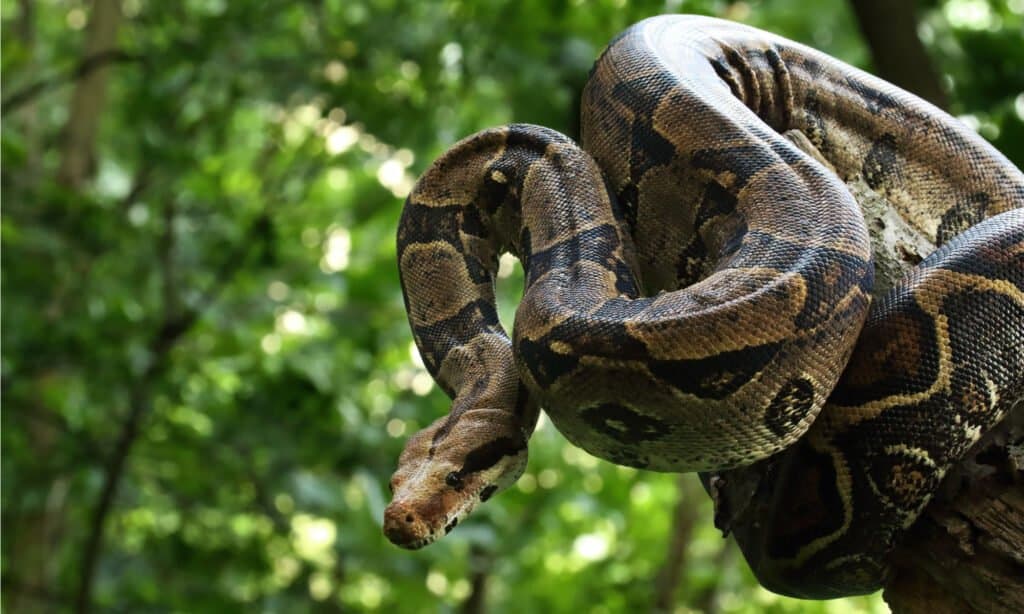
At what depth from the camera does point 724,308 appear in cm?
191

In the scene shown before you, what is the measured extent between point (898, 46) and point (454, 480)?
343 centimetres

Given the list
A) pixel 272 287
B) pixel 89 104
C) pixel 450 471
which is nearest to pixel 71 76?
pixel 89 104

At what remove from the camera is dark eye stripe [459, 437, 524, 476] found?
2.29 meters

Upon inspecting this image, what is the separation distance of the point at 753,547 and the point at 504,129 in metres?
1.28

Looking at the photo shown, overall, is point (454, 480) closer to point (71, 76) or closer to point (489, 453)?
point (489, 453)

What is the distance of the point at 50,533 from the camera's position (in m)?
5.69

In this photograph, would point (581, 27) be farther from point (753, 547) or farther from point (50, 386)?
point (50, 386)

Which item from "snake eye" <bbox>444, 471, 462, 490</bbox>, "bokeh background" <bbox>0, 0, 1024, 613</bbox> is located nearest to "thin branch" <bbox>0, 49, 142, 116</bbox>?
"bokeh background" <bbox>0, 0, 1024, 613</bbox>

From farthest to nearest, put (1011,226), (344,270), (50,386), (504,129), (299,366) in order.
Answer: (50,386)
(344,270)
(299,366)
(504,129)
(1011,226)

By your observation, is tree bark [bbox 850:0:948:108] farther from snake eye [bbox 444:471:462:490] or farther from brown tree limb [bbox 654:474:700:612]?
snake eye [bbox 444:471:462:490]

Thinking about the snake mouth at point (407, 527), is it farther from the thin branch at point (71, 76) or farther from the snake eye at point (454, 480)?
the thin branch at point (71, 76)

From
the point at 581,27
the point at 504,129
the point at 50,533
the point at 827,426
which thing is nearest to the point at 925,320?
the point at 827,426

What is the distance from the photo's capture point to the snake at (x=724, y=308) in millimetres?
1944

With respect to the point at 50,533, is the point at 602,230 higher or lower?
higher
